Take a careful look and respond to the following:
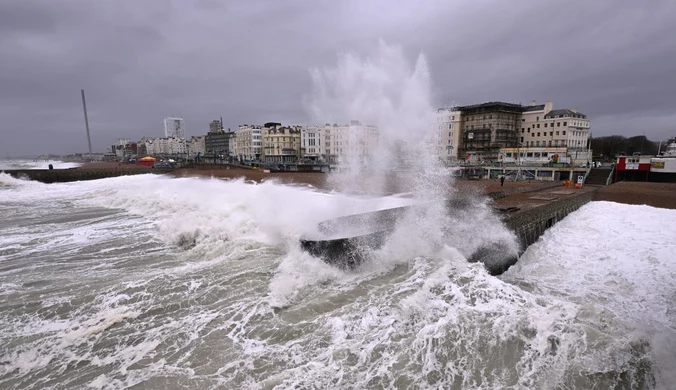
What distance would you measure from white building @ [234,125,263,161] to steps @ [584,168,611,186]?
81667mm

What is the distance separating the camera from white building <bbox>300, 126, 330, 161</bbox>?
256ft

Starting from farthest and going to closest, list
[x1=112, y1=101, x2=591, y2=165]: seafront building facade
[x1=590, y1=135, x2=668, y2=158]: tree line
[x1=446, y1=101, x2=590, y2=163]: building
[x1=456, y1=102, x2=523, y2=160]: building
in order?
[x1=590, y1=135, x2=668, y2=158]: tree line < [x1=456, y1=102, x2=523, y2=160]: building < [x1=446, y1=101, x2=590, y2=163]: building < [x1=112, y1=101, x2=591, y2=165]: seafront building facade

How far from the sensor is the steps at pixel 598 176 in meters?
30.8

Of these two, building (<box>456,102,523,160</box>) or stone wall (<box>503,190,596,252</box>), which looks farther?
building (<box>456,102,523,160</box>)

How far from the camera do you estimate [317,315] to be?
5629mm

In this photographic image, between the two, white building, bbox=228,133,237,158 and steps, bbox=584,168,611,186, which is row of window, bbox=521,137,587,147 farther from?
white building, bbox=228,133,237,158

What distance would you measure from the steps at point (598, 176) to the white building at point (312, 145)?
173ft

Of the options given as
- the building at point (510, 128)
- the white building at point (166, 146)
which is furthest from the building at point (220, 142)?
the building at point (510, 128)

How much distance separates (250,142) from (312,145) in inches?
993

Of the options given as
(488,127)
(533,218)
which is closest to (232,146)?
(488,127)

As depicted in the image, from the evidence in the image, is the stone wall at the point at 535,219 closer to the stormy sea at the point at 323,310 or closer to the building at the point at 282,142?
the stormy sea at the point at 323,310

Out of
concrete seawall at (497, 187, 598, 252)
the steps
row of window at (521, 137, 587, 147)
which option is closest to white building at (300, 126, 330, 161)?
row of window at (521, 137, 587, 147)

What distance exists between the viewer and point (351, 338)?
16.2 ft

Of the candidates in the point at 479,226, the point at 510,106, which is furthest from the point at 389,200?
the point at 510,106
